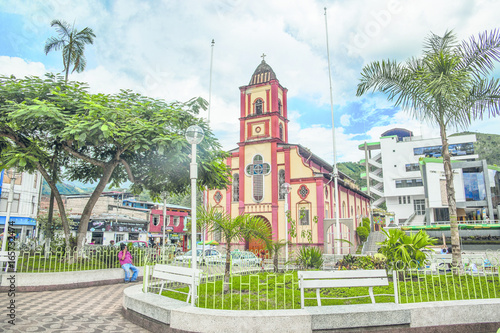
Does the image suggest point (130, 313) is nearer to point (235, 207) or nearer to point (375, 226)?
point (235, 207)

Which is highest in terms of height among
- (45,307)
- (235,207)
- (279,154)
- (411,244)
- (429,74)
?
(279,154)

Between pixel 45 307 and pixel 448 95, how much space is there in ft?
41.3

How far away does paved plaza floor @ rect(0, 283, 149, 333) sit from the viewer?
662 cm

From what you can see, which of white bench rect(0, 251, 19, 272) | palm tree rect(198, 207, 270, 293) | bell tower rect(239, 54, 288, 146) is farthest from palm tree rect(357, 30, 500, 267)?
bell tower rect(239, 54, 288, 146)

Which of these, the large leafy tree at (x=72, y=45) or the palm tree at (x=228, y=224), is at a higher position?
the large leafy tree at (x=72, y=45)

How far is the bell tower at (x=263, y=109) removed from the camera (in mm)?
32125

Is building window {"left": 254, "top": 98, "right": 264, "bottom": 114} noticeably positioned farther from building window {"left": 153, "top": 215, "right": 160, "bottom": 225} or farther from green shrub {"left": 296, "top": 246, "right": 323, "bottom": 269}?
building window {"left": 153, "top": 215, "right": 160, "bottom": 225}

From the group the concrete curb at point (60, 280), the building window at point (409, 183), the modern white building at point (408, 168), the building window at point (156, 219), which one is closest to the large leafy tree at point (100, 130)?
the concrete curb at point (60, 280)

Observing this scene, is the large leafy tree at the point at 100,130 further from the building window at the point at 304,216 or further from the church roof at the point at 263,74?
the church roof at the point at 263,74

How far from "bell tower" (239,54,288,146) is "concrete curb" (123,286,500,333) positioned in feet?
83.5

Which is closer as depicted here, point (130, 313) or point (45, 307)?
point (130, 313)

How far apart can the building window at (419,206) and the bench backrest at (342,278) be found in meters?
62.8

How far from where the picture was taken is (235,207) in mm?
32062

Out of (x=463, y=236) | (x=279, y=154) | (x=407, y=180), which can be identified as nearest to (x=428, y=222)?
(x=463, y=236)
